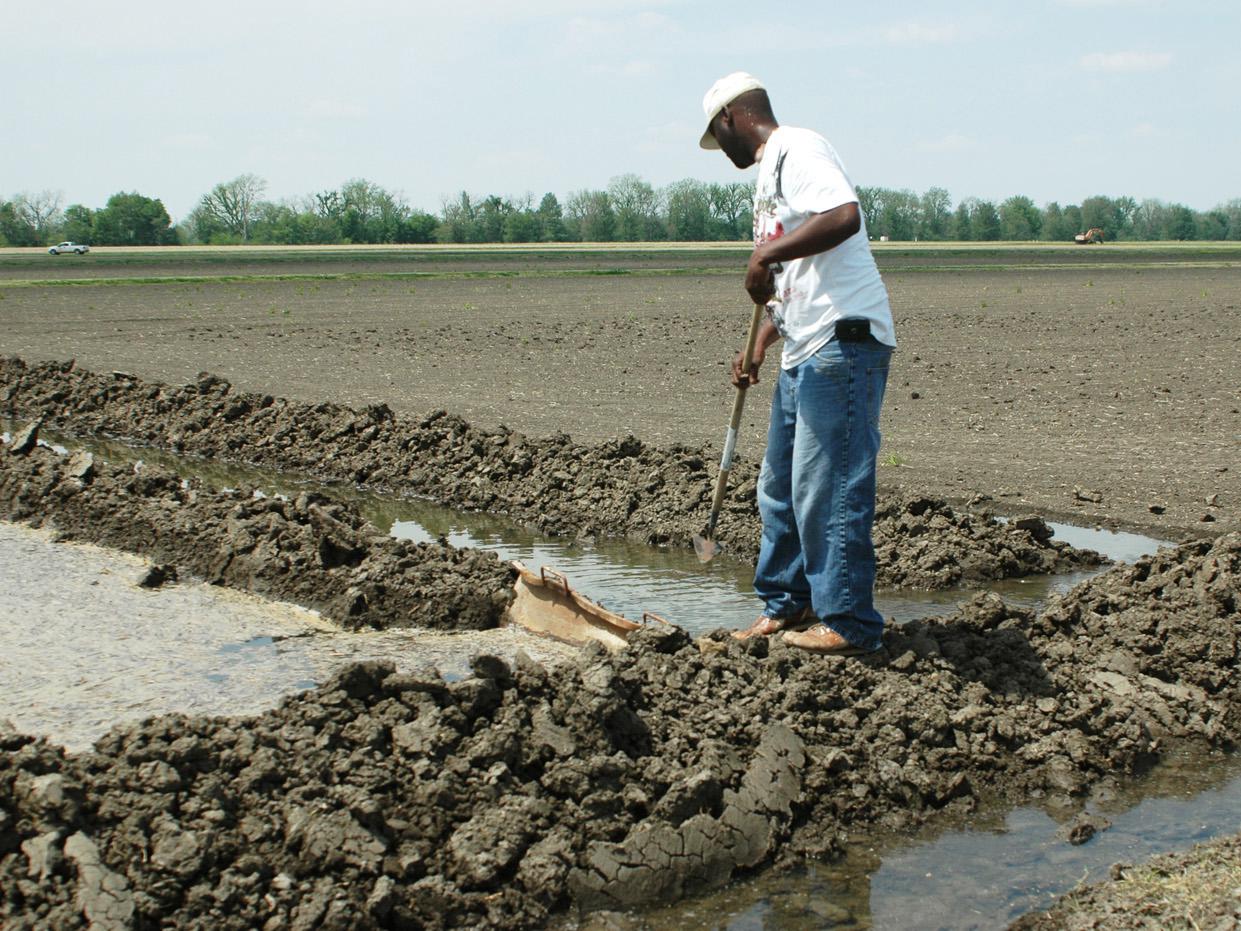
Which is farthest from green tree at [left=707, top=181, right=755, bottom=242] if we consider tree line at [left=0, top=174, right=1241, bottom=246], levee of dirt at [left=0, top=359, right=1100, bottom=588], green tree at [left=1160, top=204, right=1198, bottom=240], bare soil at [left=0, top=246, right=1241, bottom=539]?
levee of dirt at [left=0, top=359, right=1100, bottom=588]

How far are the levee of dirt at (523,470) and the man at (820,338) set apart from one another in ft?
8.41

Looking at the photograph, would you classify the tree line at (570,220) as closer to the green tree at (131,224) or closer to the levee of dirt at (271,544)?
the green tree at (131,224)

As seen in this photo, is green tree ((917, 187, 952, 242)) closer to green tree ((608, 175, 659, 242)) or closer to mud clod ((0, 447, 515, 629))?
green tree ((608, 175, 659, 242))

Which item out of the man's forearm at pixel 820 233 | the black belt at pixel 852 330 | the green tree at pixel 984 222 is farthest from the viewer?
the green tree at pixel 984 222

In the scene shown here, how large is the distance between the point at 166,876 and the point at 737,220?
4184 inches

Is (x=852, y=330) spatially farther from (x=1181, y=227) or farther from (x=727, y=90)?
(x=1181, y=227)

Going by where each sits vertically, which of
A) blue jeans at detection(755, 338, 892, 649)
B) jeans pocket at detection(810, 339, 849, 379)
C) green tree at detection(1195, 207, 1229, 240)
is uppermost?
green tree at detection(1195, 207, 1229, 240)

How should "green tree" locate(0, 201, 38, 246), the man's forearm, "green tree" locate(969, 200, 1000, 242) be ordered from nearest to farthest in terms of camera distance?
the man's forearm, "green tree" locate(0, 201, 38, 246), "green tree" locate(969, 200, 1000, 242)

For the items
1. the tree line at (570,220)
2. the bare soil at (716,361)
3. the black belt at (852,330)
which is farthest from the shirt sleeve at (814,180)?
the tree line at (570,220)

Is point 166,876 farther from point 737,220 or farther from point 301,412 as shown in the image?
point 737,220

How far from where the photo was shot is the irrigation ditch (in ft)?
13.0

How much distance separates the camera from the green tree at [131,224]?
98.1m

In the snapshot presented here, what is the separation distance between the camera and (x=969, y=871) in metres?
4.42

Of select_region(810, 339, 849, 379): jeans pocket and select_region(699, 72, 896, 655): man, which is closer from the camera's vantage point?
select_region(699, 72, 896, 655): man
